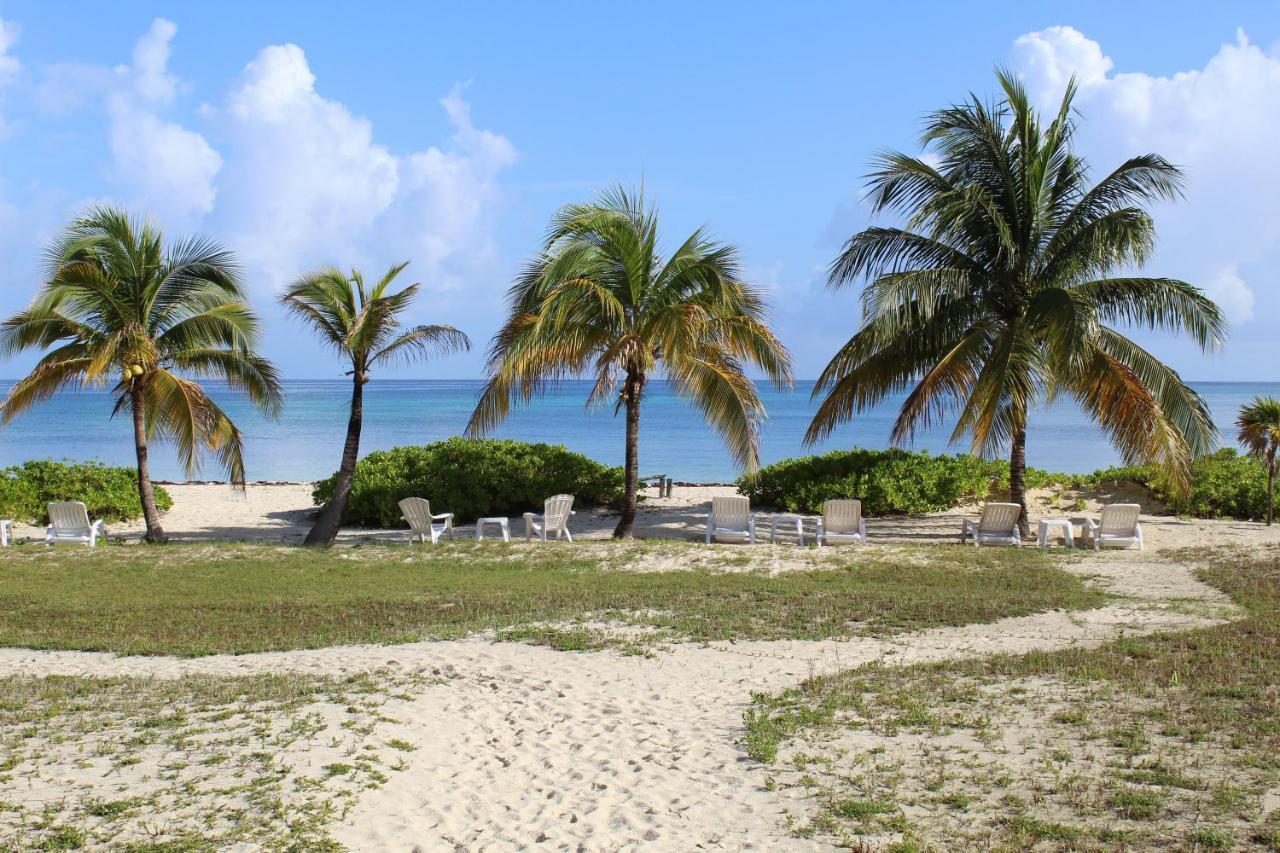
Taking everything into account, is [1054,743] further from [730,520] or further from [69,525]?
[69,525]

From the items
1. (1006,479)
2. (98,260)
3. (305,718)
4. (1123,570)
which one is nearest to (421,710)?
(305,718)

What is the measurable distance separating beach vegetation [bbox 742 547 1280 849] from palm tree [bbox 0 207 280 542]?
1097 cm

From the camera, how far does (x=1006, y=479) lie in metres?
18.6

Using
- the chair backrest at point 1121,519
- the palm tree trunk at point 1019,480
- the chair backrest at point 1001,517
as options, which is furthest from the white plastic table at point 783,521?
the chair backrest at point 1121,519

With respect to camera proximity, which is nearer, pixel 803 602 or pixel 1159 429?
pixel 803 602

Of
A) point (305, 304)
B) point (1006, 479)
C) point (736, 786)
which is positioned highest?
point (305, 304)

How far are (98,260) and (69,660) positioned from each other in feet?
27.1

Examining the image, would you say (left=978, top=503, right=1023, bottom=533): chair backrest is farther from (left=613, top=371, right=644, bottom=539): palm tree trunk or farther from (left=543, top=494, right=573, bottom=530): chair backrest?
(left=543, top=494, right=573, bottom=530): chair backrest

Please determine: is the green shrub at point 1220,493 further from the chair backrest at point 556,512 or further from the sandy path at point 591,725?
the chair backrest at point 556,512

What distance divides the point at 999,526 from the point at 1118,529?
1503 millimetres

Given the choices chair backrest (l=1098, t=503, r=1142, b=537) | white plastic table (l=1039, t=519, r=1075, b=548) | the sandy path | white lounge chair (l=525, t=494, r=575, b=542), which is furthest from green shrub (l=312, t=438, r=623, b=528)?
the sandy path

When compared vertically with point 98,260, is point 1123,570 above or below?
below

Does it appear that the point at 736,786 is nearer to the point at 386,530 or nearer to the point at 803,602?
the point at 803,602

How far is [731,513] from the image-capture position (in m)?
14.8
